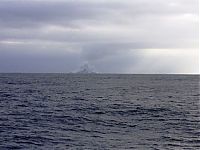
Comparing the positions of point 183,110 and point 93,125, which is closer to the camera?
point 93,125

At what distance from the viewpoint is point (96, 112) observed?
170 ft

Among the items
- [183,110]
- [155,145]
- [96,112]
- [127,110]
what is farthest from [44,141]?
[183,110]

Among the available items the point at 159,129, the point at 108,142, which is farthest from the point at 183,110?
the point at 108,142

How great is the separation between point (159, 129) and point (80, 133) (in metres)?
8.46

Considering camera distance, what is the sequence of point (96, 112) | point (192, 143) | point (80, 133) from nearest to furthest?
point (192, 143), point (80, 133), point (96, 112)

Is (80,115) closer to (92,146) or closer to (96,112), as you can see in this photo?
(96,112)

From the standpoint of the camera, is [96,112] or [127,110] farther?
[127,110]

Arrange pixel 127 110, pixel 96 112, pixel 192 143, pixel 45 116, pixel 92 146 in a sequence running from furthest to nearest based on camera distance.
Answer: pixel 127 110, pixel 96 112, pixel 45 116, pixel 192 143, pixel 92 146

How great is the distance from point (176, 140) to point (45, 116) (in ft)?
60.5

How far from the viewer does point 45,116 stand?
Result: 47.1 meters

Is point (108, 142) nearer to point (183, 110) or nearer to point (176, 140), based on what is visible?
point (176, 140)

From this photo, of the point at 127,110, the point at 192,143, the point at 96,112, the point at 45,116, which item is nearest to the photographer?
the point at 192,143

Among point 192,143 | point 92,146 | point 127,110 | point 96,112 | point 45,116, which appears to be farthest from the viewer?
point 127,110

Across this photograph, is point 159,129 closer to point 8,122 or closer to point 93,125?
point 93,125
